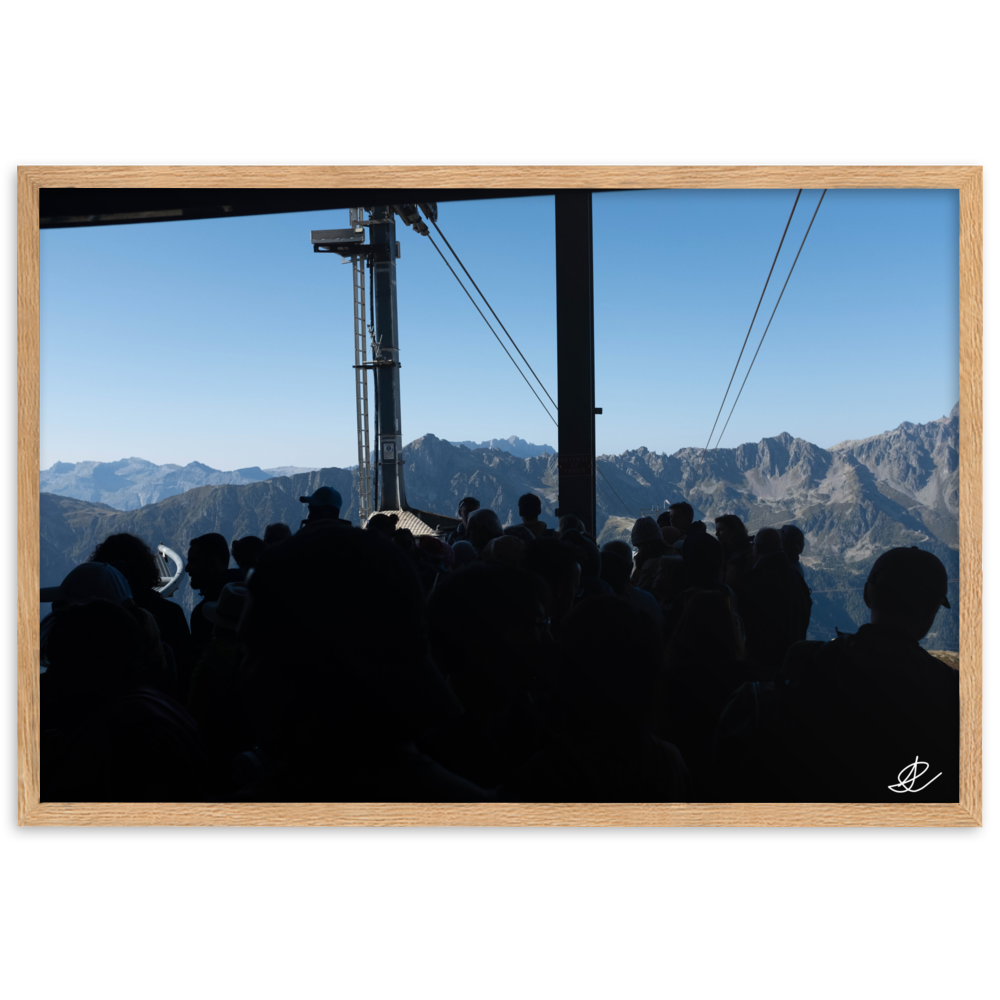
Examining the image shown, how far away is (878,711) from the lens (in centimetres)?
213

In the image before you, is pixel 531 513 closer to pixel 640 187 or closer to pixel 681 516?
pixel 681 516

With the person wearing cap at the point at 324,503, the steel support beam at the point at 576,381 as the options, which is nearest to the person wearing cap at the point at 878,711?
the person wearing cap at the point at 324,503

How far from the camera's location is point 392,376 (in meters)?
19.4

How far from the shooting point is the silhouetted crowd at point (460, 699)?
51.1 inches

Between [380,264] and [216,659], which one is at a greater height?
[380,264]

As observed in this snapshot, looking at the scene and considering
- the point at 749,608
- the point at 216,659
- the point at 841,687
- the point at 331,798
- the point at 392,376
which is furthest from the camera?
the point at 392,376

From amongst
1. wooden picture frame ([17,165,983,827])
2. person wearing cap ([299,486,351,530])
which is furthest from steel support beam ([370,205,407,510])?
wooden picture frame ([17,165,983,827])

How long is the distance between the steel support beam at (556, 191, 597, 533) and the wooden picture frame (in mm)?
3701
